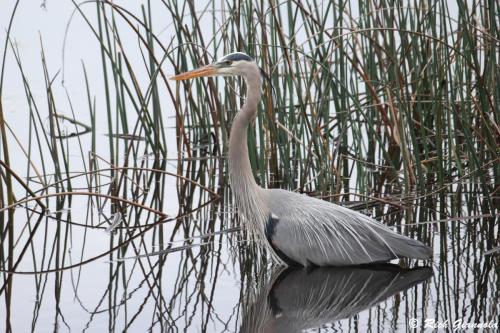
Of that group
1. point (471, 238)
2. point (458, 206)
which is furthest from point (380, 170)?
point (471, 238)

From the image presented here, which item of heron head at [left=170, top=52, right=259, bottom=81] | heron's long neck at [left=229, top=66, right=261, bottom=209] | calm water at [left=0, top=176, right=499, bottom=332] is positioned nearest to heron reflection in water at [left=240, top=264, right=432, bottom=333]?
calm water at [left=0, top=176, right=499, bottom=332]

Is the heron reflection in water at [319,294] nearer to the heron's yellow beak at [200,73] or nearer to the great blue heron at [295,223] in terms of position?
the great blue heron at [295,223]

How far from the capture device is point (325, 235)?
5070mm

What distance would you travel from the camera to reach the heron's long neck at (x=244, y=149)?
17.0 feet

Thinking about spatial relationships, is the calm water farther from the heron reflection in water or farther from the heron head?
the heron head

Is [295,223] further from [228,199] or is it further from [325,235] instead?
[228,199]

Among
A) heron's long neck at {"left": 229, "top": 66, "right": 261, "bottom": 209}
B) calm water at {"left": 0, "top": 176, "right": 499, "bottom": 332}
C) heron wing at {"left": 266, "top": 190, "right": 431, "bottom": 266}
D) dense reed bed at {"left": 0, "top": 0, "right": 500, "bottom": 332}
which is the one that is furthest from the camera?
heron's long neck at {"left": 229, "top": 66, "right": 261, "bottom": 209}

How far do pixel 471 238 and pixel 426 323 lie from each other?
139 cm

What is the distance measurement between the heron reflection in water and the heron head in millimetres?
1181

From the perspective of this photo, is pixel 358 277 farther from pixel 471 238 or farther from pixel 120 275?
pixel 120 275

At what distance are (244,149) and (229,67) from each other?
1.59 feet

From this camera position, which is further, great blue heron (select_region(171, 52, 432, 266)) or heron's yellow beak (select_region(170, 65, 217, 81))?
heron's yellow beak (select_region(170, 65, 217, 81))

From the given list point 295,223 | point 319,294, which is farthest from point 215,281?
point 295,223

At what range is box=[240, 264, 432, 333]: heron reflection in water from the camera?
4.08m
